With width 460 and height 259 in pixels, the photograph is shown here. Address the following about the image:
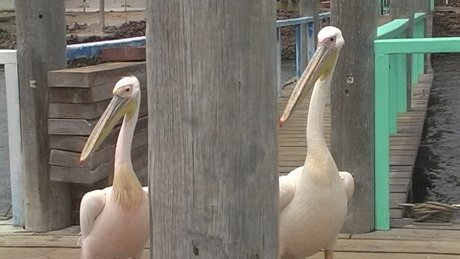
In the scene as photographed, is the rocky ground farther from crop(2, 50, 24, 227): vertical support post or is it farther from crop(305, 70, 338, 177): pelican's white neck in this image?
crop(305, 70, 338, 177): pelican's white neck

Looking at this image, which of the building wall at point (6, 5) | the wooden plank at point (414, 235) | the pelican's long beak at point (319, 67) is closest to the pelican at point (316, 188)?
the pelican's long beak at point (319, 67)

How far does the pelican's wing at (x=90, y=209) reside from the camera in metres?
3.62

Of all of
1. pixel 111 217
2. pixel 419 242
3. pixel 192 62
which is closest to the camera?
pixel 192 62

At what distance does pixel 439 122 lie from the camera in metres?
11.2

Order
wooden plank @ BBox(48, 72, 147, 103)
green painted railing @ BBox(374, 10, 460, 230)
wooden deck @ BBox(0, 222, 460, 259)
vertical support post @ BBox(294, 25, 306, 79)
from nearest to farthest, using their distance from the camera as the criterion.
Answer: wooden deck @ BBox(0, 222, 460, 259)
green painted railing @ BBox(374, 10, 460, 230)
wooden plank @ BBox(48, 72, 147, 103)
vertical support post @ BBox(294, 25, 306, 79)

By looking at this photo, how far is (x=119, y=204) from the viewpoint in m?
3.57

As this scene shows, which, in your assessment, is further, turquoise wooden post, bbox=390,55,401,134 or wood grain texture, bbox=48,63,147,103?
turquoise wooden post, bbox=390,55,401,134

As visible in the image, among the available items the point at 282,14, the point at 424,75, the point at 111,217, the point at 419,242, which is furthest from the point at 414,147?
the point at 282,14

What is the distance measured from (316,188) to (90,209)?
3.16ft

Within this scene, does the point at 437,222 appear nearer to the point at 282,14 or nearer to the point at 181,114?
the point at 181,114

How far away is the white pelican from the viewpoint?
356 centimetres

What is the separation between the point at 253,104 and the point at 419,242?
314cm

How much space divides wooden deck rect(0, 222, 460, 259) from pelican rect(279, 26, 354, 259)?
62cm

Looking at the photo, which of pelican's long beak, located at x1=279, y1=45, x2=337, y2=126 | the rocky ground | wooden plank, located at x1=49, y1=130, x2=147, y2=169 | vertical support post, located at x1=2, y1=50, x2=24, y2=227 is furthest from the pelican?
the rocky ground
